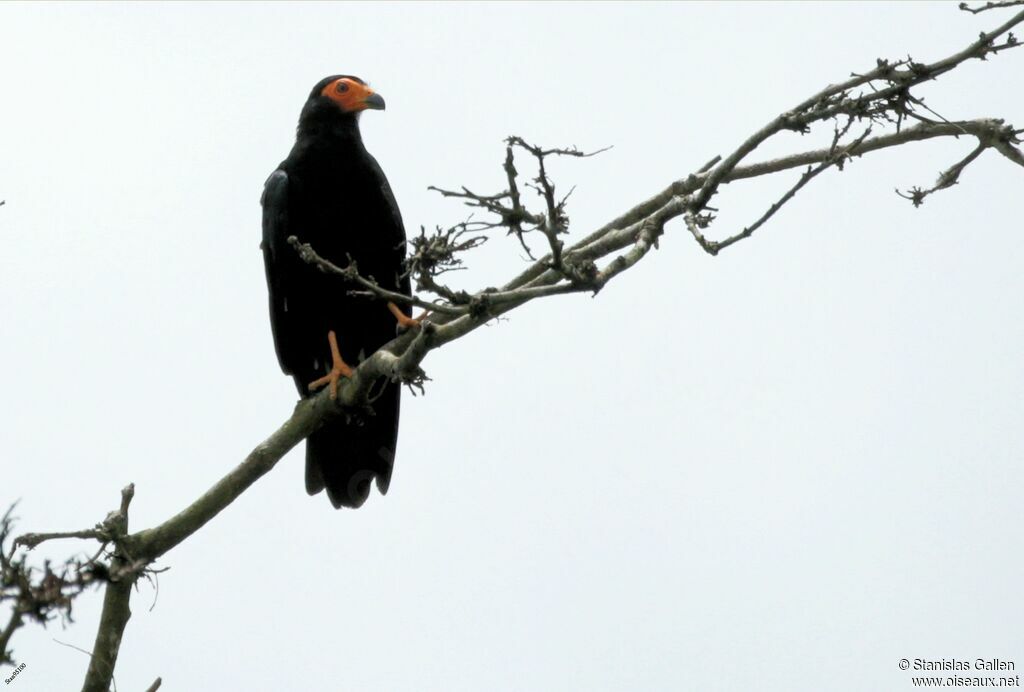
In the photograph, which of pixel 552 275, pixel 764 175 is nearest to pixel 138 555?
pixel 552 275

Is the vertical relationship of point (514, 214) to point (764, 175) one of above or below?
below

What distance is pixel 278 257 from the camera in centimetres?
717

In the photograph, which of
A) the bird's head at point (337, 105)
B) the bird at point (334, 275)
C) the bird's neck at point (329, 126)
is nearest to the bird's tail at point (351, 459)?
the bird at point (334, 275)

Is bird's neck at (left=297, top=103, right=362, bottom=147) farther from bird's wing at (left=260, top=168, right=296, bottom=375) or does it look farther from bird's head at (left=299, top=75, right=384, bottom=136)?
bird's wing at (left=260, top=168, right=296, bottom=375)

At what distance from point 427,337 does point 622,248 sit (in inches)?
31.0

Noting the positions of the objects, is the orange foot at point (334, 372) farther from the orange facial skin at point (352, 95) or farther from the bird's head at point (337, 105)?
the orange facial skin at point (352, 95)

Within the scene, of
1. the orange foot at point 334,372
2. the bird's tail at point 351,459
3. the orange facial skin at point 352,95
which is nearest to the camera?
the orange foot at point 334,372

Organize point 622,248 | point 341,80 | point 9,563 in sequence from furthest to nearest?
point 341,80 → point 622,248 → point 9,563

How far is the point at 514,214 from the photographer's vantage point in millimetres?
4434

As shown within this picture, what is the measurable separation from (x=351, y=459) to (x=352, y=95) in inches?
A: 77.7

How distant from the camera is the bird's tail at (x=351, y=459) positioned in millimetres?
7293

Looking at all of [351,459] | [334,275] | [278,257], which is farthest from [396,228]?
[351,459]

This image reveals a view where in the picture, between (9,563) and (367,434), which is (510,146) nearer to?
(9,563)

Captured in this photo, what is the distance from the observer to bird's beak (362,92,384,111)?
7.65 meters
